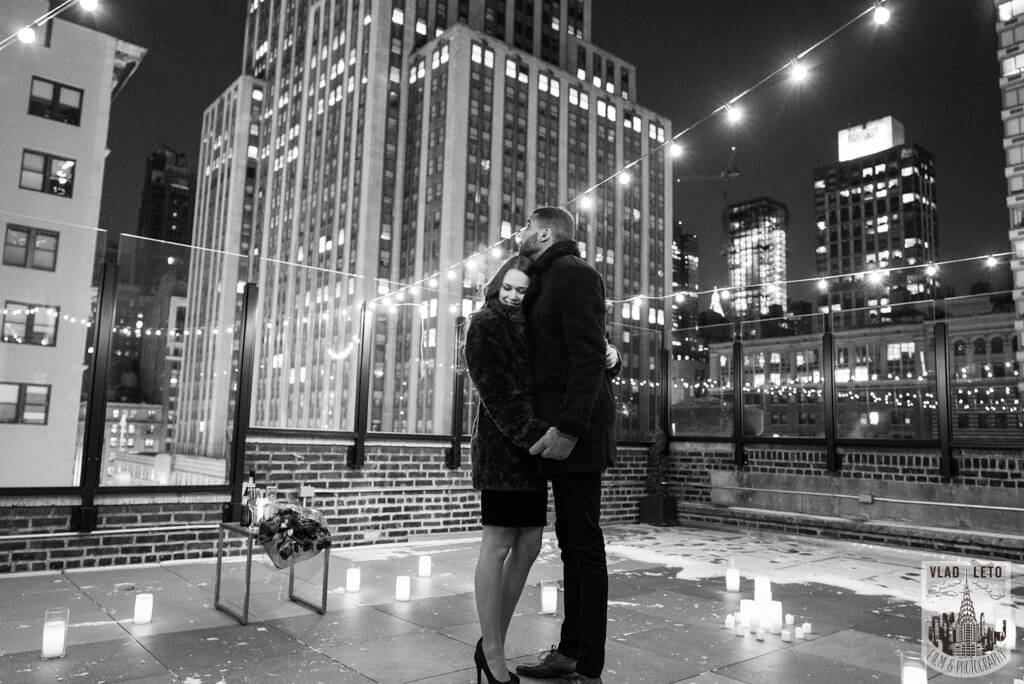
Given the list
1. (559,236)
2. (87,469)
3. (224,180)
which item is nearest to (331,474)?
(87,469)

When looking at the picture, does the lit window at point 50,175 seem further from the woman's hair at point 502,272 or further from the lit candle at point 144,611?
the woman's hair at point 502,272

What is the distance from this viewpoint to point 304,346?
6.82 m

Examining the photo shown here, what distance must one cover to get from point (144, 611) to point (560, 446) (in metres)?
2.46

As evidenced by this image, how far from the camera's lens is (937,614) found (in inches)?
154

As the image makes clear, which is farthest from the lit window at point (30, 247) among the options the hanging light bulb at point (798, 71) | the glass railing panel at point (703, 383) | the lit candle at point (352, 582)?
the glass railing panel at point (703, 383)

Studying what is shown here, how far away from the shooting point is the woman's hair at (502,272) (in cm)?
268

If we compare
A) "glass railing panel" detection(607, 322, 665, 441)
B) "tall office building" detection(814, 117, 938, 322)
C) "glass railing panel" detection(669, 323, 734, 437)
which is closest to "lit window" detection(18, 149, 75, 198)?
"glass railing panel" detection(607, 322, 665, 441)

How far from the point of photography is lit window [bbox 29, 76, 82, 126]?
2347cm

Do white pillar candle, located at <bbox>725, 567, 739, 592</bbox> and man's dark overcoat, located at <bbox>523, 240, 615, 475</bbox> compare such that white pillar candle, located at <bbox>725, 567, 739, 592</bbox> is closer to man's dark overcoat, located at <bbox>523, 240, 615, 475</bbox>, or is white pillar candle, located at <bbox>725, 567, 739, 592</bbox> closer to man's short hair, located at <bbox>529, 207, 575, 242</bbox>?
man's dark overcoat, located at <bbox>523, 240, 615, 475</bbox>

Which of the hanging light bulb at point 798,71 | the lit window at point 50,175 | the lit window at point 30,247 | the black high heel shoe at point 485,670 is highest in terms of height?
the lit window at point 50,175

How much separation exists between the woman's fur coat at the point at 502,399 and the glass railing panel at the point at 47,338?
362 cm

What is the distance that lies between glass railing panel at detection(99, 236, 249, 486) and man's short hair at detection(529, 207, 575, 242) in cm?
372
